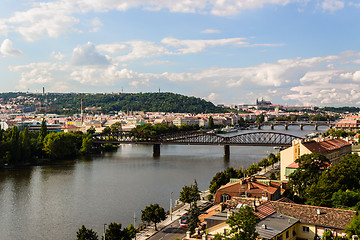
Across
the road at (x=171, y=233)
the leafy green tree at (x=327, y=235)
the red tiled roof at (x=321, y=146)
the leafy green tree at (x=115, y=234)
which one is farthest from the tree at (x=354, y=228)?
the red tiled roof at (x=321, y=146)

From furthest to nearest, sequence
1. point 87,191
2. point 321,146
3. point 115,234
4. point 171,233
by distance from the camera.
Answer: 1. point 87,191
2. point 321,146
3. point 171,233
4. point 115,234

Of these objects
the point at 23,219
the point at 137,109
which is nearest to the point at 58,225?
the point at 23,219

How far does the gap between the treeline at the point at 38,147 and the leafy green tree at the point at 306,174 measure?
110ft

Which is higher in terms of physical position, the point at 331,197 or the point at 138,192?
the point at 331,197

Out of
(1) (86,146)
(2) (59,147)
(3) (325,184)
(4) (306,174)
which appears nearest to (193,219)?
(3) (325,184)

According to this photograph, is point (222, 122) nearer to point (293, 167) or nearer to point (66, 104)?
point (66, 104)

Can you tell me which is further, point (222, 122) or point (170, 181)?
point (222, 122)

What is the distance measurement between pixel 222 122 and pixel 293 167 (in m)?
123

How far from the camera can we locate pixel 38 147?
53.5 meters

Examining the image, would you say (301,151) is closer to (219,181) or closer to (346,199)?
(219,181)

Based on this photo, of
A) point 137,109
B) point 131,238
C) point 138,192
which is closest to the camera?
point 131,238

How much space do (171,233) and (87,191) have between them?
13.7 metres

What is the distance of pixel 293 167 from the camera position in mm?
26031

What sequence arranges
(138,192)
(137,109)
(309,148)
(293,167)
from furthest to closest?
(137,109)
(138,192)
(309,148)
(293,167)
